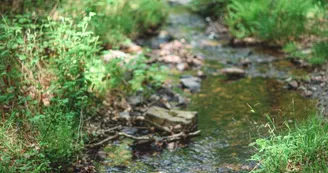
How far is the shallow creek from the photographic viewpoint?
4.57 meters

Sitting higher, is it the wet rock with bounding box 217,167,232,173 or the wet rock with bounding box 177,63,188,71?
the wet rock with bounding box 177,63,188,71

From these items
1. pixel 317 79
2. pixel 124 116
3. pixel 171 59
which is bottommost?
pixel 124 116

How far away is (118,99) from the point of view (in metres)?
5.95

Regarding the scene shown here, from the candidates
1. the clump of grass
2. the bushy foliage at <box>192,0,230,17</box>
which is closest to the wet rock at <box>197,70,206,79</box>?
the clump of grass

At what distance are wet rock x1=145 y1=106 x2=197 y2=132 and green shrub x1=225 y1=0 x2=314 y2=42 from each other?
13.0ft

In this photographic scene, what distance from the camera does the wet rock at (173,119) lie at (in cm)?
527

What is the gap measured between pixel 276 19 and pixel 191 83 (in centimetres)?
264

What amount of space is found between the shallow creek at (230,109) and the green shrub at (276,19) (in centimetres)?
40

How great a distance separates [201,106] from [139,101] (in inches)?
35.3

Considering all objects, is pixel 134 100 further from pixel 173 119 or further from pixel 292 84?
pixel 292 84

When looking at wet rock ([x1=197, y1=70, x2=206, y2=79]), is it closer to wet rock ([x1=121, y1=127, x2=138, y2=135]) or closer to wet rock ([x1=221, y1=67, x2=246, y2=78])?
wet rock ([x1=221, y1=67, x2=246, y2=78])

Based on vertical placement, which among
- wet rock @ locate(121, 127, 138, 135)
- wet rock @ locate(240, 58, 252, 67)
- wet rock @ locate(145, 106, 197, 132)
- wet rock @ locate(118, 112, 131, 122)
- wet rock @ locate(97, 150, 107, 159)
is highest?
wet rock @ locate(240, 58, 252, 67)

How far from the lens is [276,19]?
342 inches

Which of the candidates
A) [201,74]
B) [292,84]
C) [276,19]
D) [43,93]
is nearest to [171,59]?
[201,74]
